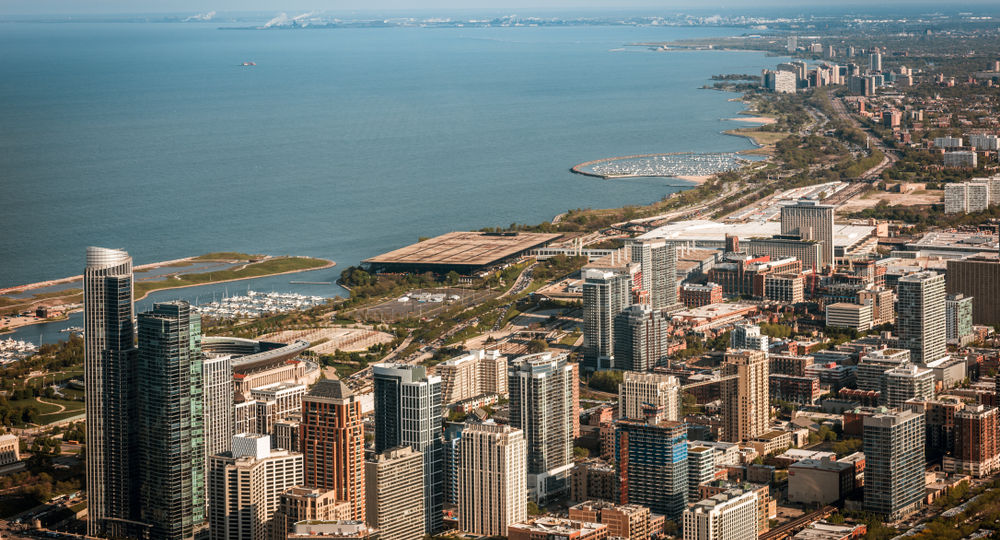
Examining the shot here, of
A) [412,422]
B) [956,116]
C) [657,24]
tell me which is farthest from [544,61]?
[412,422]

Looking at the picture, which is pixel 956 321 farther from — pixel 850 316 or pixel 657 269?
pixel 657 269

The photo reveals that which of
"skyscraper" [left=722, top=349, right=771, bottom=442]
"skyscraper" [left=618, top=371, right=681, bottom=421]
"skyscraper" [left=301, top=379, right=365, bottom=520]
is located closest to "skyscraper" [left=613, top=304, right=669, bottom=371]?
"skyscraper" [left=722, top=349, right=771, bottom=442]

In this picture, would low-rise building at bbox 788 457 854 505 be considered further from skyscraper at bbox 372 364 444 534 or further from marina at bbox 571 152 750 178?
marina at bbox 571 152 750 178

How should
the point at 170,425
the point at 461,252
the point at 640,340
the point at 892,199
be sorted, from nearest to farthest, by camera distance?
the point at 170,425 → the point at 640,340 → the point at 461,252 → the point at 892,199

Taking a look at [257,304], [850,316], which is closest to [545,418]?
[850,316]

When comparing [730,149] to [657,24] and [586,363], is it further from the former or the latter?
[657,24]

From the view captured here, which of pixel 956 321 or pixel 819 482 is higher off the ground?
pixel 956 321

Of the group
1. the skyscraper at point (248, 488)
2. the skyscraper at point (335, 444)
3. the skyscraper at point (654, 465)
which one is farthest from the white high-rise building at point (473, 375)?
the skyscraper at point (248, 488)
